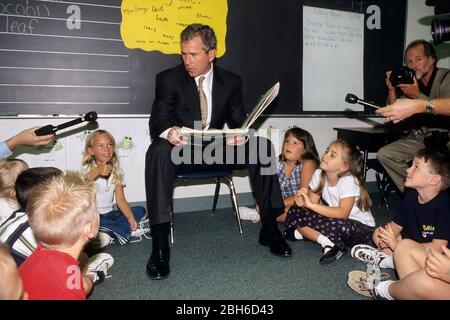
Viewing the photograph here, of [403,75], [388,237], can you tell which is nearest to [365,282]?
[388,237]

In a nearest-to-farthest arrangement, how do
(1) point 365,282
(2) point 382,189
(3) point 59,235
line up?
1. (3) point 59,235
2. (1) point 365,282
3. (2) point 382,189

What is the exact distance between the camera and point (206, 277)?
5.55 ft

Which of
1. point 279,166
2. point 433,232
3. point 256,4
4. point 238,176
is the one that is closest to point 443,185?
point 433,232

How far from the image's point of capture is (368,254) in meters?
1.89

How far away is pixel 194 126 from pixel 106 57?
0.79 m

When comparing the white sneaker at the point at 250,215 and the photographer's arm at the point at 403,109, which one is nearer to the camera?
the photographer's arm at the point at 403,109

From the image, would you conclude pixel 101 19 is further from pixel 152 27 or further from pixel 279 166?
pixel 279 166

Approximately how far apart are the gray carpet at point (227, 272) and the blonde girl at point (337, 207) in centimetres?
10

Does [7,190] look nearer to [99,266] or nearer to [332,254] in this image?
→ [99,266]

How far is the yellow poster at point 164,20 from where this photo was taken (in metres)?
2.40

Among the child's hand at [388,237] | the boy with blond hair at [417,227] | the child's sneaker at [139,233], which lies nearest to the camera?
the boy with blond hair at [417,227]

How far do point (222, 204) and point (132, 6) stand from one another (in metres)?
1.65

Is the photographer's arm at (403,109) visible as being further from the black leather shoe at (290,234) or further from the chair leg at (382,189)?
the chair leg at (382,189)

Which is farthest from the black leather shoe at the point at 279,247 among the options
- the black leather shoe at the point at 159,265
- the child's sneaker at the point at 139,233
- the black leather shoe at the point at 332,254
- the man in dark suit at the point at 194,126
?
the child's sneaker at the point at 139,233
